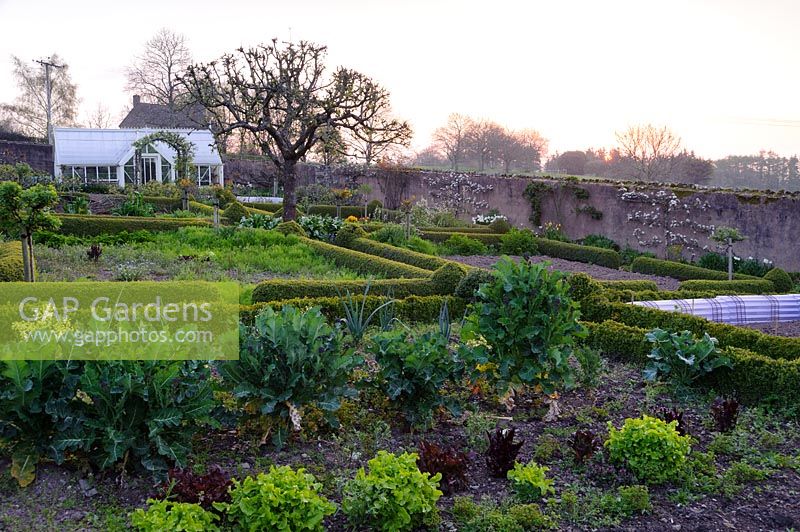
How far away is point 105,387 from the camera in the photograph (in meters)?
3.73

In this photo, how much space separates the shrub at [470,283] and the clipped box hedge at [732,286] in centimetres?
398

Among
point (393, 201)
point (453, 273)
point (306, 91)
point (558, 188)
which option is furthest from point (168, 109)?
point (453, 273)

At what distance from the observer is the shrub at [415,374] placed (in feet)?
14.9

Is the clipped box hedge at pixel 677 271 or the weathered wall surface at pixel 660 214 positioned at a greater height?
the weathered wall surface at pixel 660 214

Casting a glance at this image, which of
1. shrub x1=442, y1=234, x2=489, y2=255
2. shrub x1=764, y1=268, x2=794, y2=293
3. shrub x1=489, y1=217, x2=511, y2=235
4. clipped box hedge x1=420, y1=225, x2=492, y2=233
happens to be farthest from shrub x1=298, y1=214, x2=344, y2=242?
shrub x1=764, y1=268, x2=794, y2=293

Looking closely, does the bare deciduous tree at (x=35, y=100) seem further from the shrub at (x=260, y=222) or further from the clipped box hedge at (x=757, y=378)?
the clipped box hedge at (x=757, y=378)

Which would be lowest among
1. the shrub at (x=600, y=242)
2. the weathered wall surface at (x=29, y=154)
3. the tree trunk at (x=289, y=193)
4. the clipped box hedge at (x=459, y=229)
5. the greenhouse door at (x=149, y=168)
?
the shrub at (x=600, y=242)

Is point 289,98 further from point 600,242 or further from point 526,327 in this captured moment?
point 526,327

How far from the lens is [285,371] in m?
4.21

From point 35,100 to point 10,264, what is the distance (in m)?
39.5

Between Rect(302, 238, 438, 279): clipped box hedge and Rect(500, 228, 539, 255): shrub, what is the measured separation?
190 inches

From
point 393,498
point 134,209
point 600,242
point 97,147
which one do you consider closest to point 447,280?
point 393,498

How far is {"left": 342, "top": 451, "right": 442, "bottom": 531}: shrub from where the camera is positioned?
10.9 feet

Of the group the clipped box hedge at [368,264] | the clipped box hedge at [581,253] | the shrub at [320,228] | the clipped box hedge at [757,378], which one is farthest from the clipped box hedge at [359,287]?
the clipped box hedge at [581,253]
